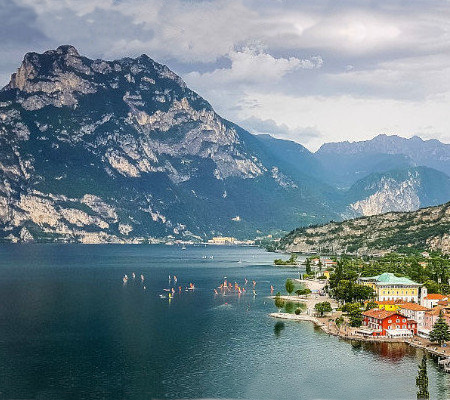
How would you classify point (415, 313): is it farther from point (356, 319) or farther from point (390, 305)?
point (390, 305)

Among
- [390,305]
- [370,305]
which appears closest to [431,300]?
[390,305]

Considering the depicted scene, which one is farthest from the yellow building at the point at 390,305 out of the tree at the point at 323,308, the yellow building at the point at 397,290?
the tree at the point at 323,308

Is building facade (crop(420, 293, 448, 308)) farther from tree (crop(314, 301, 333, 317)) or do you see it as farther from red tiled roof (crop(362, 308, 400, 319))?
red tiled roof (crop(362, 308, 400, 319))

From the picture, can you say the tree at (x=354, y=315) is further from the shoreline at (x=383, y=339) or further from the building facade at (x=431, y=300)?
the building facade at (x=431, y=300)

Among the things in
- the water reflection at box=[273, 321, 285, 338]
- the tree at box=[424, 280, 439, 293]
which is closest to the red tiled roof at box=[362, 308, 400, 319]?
the water reflection at box=[273, 321, 285, 338]

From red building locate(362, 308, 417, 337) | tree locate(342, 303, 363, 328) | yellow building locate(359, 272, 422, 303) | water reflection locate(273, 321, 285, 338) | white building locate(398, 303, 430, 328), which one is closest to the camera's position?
red building locate(362, 308, 417, 337)

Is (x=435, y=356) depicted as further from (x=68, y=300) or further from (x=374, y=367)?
(x=68, y=300)

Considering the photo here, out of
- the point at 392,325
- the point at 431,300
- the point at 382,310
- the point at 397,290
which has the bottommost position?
the point at 392,325

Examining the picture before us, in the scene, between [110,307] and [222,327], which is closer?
[222,327]

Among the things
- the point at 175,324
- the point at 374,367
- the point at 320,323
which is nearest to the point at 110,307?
the point at 175,324
